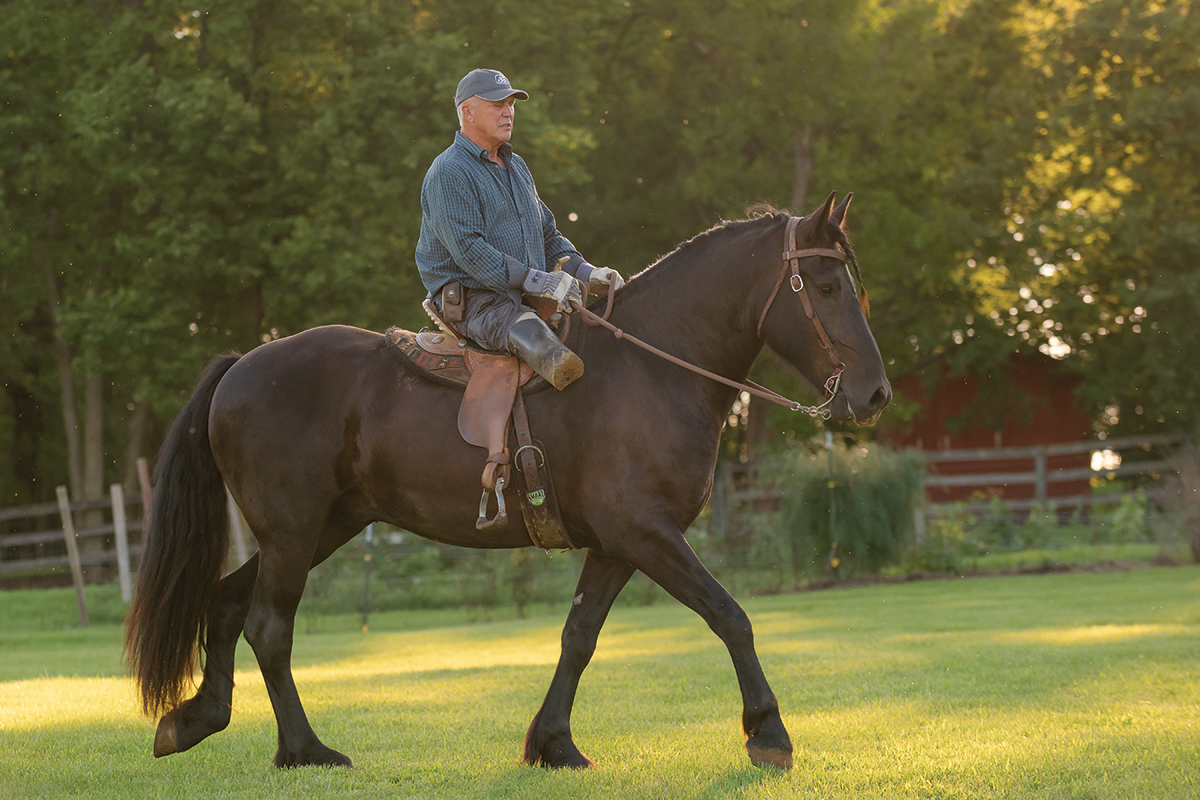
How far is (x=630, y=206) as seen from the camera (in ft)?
97.9

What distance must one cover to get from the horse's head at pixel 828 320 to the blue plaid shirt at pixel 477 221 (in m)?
1.16

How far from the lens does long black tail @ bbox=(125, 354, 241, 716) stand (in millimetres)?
5754

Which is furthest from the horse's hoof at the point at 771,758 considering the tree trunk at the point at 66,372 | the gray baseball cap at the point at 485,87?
the tree trunk at the point at 66,372

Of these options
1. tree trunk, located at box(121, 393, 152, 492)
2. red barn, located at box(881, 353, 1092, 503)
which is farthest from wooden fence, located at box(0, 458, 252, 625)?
red barn, located at box(881, 353, 1092, 503)

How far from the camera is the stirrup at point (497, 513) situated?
5285 millimetres

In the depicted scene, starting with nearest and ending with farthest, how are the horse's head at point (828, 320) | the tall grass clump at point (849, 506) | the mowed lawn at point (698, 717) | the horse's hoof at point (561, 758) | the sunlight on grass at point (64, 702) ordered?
the mowed lawn at point (698, 717), the horse's head at point (828, 320), the horse's hoof at point (561, 758), the sunlight on grass at point (64, 702), the tall grass clump at point (849, 506)

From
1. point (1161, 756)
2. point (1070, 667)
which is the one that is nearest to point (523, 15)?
point (1070, 667)

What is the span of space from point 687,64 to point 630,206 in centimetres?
445

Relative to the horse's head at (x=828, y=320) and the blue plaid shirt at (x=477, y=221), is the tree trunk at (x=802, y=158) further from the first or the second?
the horse's head at (x=828, y=320)

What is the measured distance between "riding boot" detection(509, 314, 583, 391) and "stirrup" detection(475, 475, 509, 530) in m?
0.50

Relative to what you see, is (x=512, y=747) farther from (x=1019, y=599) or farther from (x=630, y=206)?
(x=630, y=206)

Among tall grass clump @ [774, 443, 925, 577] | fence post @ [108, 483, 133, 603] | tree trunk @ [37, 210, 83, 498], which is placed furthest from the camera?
tree trunk @ [37, 210, 83, 498]

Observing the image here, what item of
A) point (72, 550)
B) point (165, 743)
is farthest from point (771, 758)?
point (72, 550)

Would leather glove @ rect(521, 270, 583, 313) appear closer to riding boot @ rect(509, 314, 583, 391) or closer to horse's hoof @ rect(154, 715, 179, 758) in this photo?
riding boot @ rect(509, 314, 583, 391)
